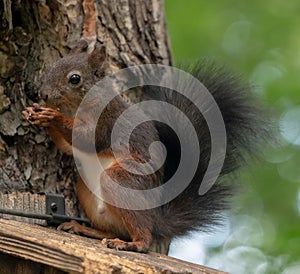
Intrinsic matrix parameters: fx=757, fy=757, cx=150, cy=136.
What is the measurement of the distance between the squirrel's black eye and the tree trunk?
0.15 m

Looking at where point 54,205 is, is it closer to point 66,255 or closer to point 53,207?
point 53,207

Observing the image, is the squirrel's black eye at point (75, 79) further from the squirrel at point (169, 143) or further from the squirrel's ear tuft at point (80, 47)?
Result: the squirrel's ear tuft at point (80, 47)

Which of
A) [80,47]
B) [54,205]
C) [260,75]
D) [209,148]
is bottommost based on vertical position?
[54,205]

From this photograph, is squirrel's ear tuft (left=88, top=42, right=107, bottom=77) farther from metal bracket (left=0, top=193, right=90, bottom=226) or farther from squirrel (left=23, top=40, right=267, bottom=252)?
metal bracket (left=0, top=193, right=90, bottom=226)

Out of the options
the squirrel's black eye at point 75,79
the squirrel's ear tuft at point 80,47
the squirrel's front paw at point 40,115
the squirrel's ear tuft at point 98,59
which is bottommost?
the squirrel's front paw at point 40,115

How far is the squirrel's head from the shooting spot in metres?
2.67

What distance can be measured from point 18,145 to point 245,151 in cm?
81

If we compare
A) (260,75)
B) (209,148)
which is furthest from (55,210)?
(260,75)

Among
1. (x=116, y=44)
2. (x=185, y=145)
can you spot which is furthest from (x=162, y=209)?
(x=116, y=44)

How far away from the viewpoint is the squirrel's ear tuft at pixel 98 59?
2.80 m

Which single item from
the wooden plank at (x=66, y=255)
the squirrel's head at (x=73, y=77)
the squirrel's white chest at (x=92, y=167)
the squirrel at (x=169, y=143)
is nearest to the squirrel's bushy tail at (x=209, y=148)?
the squirrel at (x=169, y=143)

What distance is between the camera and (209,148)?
2.64 meters

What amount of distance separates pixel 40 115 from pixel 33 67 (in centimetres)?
39

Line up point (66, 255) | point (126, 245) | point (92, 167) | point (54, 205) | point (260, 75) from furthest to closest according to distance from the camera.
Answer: point (260, 75), point (92, 167), point (54, 205), point (126, 245), point (66, 255)
